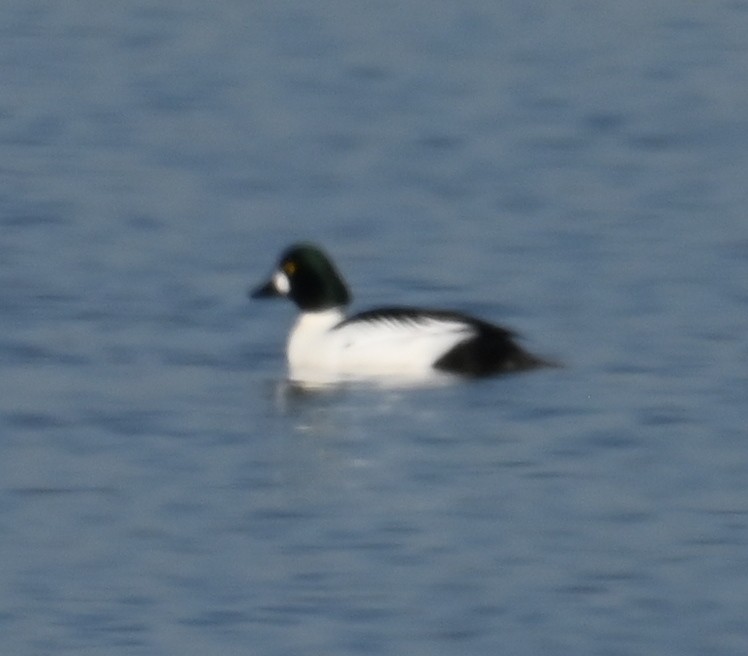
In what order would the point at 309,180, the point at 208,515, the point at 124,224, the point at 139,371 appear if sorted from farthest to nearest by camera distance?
the point at 309,180, the point at 124,224, the point at 139,371, the point at 208,515

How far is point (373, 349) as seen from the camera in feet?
51.5

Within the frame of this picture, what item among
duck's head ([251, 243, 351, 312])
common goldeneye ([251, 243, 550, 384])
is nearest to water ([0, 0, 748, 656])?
common goldeneye ([251, 243, 550, 384])

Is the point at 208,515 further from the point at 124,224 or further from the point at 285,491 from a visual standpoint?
the point at 124,224

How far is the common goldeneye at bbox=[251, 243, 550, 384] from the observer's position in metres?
15.4

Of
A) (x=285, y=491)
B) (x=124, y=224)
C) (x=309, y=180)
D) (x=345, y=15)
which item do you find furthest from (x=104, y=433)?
(x=345, y=15)

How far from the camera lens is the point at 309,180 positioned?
20719 millimetres

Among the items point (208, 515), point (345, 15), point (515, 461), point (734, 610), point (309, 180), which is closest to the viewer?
point (734, 610)

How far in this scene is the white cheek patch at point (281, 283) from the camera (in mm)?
16234

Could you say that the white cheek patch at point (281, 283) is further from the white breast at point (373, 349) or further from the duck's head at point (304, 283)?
the white breast at point (373, 349)

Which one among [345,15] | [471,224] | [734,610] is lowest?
[734,610]

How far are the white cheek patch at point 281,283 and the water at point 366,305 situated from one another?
0.37 metres

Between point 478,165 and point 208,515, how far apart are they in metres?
9.28

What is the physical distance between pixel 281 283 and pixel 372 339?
2.67ft

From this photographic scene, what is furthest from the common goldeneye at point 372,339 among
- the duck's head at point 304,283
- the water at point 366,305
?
the water at point 366,305
